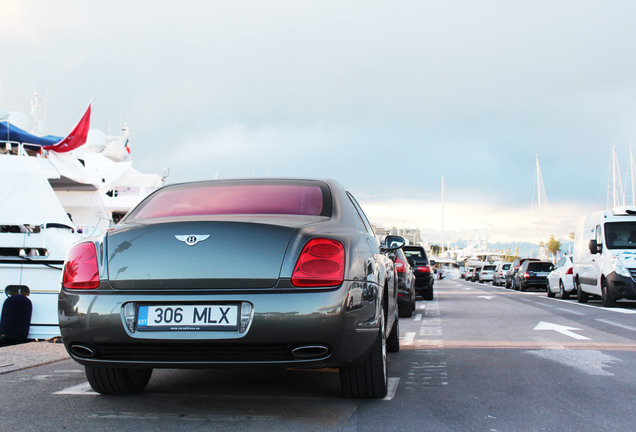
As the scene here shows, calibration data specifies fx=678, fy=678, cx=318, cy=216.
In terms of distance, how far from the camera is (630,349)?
766 cm

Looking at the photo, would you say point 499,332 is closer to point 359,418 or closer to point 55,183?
point 359,418

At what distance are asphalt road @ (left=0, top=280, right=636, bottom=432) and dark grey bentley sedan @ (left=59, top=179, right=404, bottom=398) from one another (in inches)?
16.9

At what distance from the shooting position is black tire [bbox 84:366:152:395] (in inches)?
189

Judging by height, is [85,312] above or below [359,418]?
above

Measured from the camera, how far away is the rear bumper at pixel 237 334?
3801 millimetres

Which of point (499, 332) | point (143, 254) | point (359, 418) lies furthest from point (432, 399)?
point (499, 332)

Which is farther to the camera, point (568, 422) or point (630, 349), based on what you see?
point (630, 349)

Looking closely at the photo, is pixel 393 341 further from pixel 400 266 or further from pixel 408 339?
pixel 400 266

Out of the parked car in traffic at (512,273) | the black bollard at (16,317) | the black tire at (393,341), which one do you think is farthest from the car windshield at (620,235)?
the parked car in traffic at (512,273)

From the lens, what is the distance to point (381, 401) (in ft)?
15.3

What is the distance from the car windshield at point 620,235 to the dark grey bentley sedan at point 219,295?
1401 cm

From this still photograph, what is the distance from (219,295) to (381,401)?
1.52 m

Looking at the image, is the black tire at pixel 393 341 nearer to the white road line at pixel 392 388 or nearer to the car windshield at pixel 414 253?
the white road line at pixel 392 388

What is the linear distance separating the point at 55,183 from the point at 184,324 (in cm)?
2534
